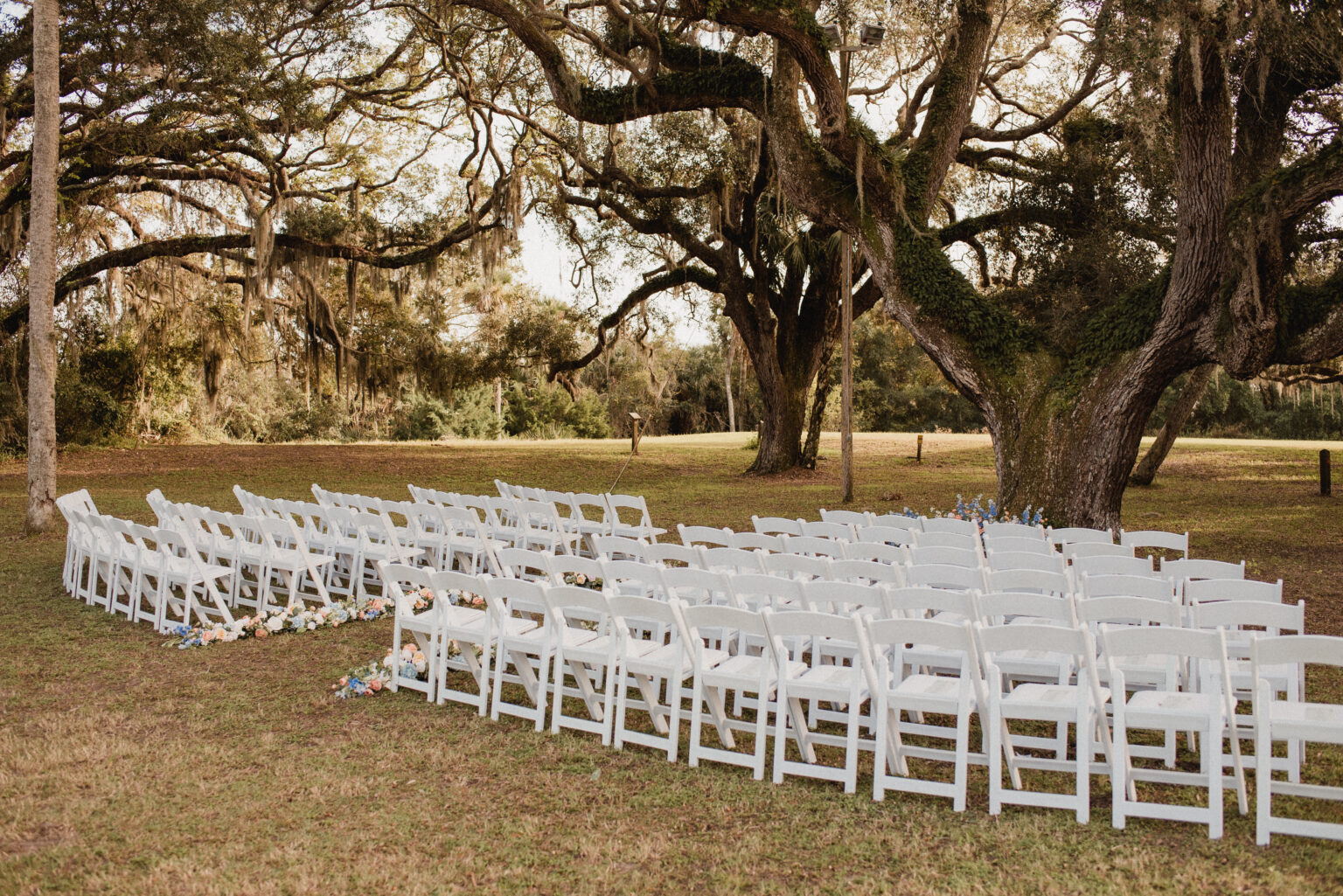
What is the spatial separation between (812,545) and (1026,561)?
134 cm

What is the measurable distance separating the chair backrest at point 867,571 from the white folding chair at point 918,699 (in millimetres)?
1111

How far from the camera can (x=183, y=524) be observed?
7656 millimetres

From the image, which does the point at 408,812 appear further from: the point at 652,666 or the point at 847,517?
the point at 847,517

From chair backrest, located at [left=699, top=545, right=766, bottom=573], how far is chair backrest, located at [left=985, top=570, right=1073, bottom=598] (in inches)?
48.3

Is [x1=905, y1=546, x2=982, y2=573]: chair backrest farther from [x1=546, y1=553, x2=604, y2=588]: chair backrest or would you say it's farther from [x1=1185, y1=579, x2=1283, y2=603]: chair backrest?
[x1=546, y1=553, x2=604, y2=588]: chair backrest

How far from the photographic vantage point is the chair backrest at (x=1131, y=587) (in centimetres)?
461

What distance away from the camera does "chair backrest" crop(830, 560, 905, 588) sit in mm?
5199

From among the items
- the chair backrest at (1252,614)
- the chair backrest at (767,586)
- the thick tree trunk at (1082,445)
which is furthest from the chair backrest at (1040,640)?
the thick tree trunk at (1082,445)

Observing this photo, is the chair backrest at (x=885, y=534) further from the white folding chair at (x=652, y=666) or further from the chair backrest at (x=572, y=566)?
the white folding chair at (x=652, y=666)

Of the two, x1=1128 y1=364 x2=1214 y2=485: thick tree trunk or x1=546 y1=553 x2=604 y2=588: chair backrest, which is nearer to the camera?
x1=546 y1=553 x2=604 y2=588: chair backrest

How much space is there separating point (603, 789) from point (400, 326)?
1957cm

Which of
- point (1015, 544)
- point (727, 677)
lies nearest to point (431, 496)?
point (1015, 544)

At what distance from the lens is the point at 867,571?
5.23 m

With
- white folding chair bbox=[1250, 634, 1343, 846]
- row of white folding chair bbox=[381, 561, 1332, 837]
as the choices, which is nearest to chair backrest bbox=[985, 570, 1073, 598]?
row of white folding chair bbox=[381, 561, 1332, 837]
